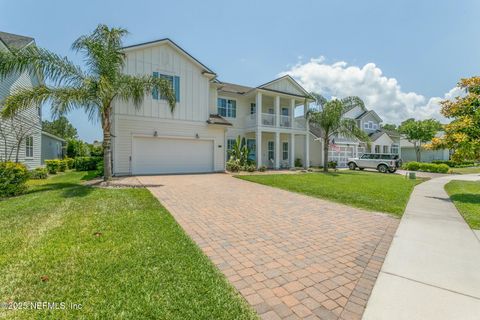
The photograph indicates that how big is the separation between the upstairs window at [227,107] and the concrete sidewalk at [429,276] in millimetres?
17003

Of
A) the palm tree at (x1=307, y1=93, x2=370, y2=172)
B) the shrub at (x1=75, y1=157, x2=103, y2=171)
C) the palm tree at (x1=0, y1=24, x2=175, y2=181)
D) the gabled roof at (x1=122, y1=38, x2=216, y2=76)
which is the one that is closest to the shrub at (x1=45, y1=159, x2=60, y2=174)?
the shrub at (x1=75, y1=157, x2=103, y2=171)

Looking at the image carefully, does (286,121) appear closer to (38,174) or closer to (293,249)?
(38,174)

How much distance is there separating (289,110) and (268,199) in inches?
670

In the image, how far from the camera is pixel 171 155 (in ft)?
53.0

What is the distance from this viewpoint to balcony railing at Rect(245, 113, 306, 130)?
2109 centimetres

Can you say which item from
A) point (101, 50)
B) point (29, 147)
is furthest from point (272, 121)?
point (29, 147)

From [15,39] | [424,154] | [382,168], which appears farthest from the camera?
[424,154]

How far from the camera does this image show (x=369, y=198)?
907 cm

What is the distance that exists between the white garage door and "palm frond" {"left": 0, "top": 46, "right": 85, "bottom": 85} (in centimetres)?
536

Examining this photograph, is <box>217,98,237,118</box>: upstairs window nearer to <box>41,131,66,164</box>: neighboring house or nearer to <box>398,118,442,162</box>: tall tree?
<box>41,131,66,164</box>: neighboring house

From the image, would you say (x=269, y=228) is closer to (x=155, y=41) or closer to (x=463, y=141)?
(x=463, y=141)

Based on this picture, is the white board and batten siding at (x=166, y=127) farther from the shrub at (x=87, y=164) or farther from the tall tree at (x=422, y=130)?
the tall tree at (x=422, y=130)

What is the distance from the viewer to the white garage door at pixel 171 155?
15.2 metres

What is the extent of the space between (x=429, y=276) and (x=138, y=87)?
39.8 ft
